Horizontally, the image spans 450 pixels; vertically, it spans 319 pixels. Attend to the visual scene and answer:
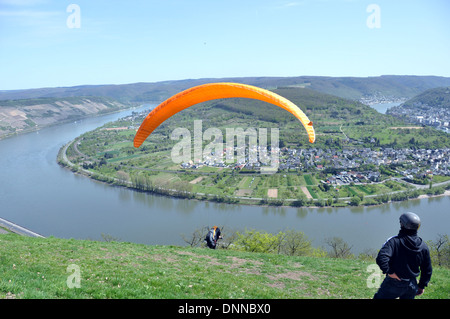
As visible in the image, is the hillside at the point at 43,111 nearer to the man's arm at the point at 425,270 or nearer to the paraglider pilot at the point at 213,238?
the paraglider pilot at the point at 213,238

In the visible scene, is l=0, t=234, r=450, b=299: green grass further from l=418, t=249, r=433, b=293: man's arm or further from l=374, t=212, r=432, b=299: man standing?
l=418, t=249, r=433, b=293: man's arm

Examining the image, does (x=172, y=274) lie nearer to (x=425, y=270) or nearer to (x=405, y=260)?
(x=405, y=260)

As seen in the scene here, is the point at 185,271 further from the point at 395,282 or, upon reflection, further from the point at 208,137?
the point at 208,137

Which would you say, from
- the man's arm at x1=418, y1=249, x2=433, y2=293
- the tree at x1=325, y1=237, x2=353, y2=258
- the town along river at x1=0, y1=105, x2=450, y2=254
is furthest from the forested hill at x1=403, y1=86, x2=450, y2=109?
the man's arm at x1=418, y1=249, x2=433, y2=293

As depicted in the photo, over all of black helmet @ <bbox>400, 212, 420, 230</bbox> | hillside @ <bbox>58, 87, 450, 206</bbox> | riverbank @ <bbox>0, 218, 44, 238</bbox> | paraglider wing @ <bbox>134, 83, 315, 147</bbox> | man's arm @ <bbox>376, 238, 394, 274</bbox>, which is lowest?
riverbank @ <bbox>0, 218, 44, 238</bbox>

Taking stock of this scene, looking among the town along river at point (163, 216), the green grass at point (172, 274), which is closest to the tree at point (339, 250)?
the town along river at point (163, 216)

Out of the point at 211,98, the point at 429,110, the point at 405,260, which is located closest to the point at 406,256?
the point at 405,260
